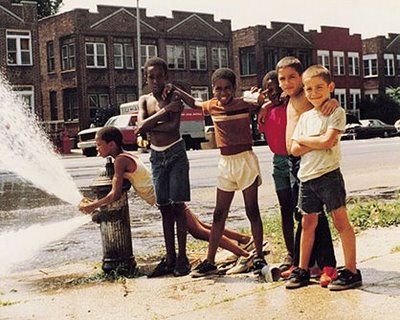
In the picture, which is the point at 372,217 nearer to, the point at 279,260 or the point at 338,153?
the point at 279,260

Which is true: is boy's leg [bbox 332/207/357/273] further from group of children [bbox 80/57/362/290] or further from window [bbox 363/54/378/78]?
window [bbox 363/54/378/78]

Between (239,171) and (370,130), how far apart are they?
46004 mm

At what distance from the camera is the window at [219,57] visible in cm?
5394

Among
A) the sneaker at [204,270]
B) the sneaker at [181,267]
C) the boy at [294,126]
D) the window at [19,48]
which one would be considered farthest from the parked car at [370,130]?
the boy at [294,126]

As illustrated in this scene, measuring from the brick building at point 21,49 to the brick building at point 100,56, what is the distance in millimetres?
2450

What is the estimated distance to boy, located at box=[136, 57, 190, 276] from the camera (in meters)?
6.25

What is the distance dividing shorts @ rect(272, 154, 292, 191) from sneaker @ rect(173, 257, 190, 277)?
3.49 feet

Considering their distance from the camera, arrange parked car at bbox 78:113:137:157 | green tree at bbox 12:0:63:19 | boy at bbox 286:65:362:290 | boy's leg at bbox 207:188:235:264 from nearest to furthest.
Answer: boy at bbox 286:65:362:290 → boy's leg at bbox 207:188:235:264 → parked car at bbox 78:113:137:157 → green tree at bbox 12:0:63:19

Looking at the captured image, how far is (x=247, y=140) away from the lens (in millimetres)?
6055

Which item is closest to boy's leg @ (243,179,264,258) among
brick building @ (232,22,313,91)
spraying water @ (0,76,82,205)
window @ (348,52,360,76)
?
spraying water @ (0,76,82,205)

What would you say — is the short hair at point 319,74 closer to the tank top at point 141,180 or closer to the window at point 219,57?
the tank top at point 141,180

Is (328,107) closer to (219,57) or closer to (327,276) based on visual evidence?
(327,276)

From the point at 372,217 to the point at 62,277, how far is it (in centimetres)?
382

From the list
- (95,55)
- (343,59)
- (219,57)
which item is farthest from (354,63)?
(95,55)
